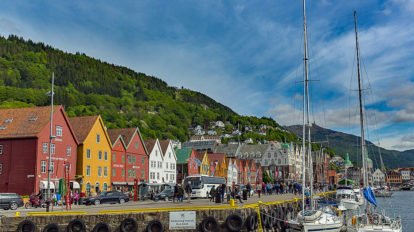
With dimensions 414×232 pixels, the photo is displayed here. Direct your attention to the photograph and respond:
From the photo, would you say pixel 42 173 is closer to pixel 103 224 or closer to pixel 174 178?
pixel 103 224

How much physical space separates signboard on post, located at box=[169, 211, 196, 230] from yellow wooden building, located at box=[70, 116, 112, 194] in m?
38.8

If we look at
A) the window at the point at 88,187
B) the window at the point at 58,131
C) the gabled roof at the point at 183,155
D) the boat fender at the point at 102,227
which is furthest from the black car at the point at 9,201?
the gabled roof at the point at 183,155

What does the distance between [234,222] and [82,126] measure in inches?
1845

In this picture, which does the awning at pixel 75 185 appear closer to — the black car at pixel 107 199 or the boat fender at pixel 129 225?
the black car at pixel 107 199

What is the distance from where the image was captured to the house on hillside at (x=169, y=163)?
97.7m

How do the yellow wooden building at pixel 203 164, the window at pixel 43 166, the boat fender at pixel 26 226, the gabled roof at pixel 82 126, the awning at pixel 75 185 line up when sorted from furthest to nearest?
the yellow wooden building at pixel 203 164, the gabled roof at pixel 82 126, the awning at pixel 75 185, the window at pixel 43 166, the boat fender at pixel 26 226

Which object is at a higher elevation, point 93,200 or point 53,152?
point 53,152

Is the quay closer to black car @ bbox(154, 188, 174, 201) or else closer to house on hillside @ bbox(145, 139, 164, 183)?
black car @ bbox(154, 188, 174, 201)

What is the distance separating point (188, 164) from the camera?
106m

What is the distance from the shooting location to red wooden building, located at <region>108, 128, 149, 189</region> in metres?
80.9

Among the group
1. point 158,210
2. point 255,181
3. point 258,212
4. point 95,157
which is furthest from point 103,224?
point 255,181

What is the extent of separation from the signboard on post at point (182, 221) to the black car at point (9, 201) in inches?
824

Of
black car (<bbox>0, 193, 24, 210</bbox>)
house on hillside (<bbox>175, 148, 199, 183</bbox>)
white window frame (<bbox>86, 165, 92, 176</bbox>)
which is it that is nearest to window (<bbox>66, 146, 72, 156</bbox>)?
white window frame (<bbox>86, 165, 92, 176</bbox>)

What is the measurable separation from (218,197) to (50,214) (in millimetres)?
14735
